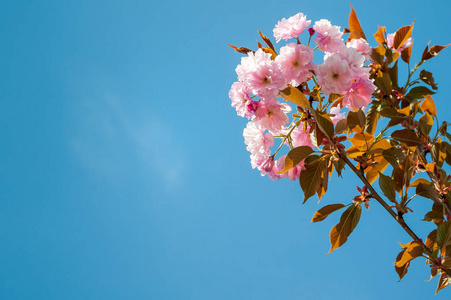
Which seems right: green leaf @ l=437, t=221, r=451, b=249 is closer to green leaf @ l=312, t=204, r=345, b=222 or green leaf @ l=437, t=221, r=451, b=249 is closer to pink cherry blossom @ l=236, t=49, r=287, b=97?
green leaf @ l=312, t=204, r=345, b=222

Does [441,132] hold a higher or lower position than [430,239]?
higher

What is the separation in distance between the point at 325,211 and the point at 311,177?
0.12 metres

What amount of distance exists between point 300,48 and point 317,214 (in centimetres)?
47

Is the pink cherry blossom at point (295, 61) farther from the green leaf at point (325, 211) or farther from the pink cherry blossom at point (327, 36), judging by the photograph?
the green leaf at point (325, 211)

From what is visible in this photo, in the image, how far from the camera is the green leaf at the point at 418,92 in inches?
52.4

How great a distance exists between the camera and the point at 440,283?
1.22 meters

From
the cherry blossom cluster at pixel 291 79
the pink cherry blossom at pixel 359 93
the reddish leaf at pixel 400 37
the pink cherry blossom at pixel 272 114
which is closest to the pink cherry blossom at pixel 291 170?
the cherry blossom cluster at pixel 291 79

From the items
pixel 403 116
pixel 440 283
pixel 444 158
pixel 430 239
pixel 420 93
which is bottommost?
pixel 440 283

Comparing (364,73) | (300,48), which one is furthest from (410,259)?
(300,48)

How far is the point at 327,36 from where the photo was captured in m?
1.15

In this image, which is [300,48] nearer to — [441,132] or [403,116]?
[403,116]

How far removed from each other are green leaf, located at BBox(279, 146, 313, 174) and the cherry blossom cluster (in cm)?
7

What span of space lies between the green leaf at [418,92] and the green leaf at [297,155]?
50 centimetres

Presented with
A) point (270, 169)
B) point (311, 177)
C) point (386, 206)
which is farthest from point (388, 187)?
point (270, 169)
